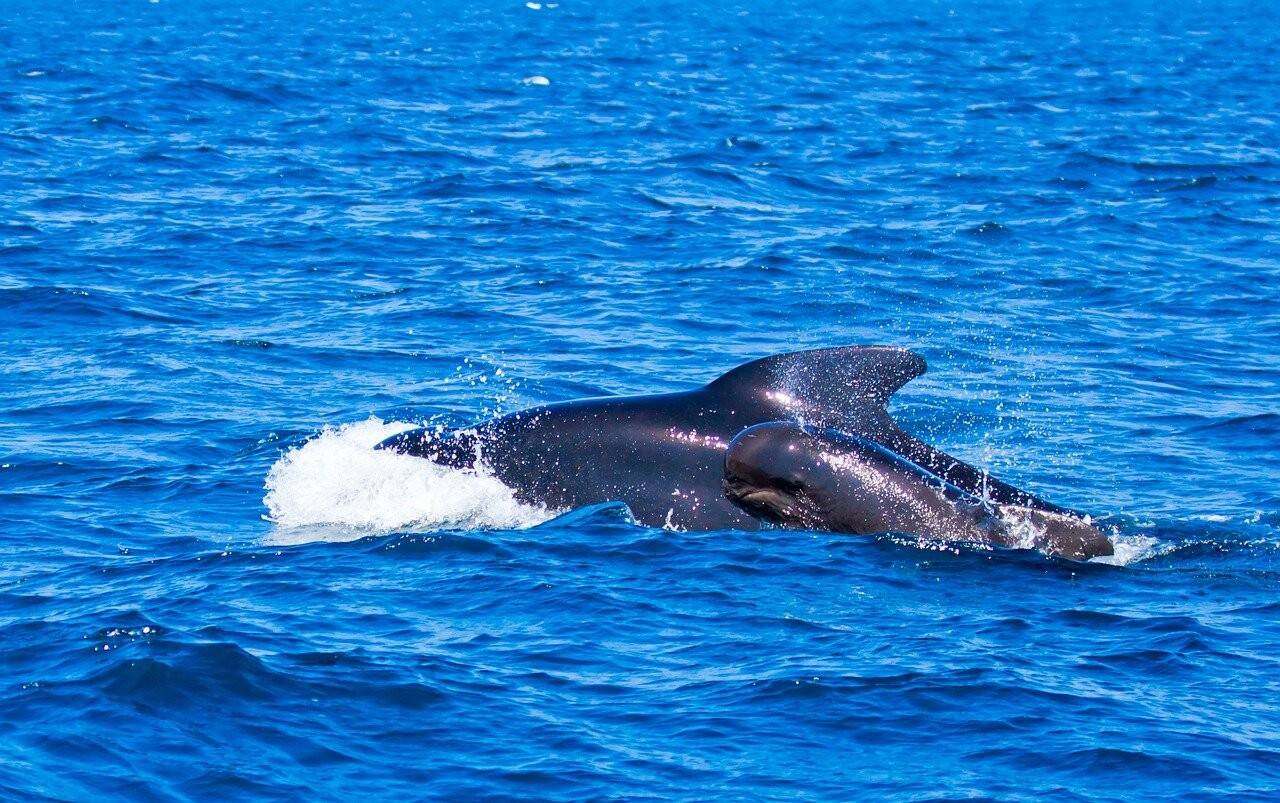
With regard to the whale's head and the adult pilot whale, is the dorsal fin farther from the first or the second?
the whale's head

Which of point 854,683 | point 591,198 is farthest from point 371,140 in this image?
point 854,683

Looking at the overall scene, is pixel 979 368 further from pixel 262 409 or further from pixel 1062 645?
pixel 1062 645

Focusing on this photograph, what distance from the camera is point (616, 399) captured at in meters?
15.2

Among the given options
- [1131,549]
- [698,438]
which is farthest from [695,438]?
[1131,549]

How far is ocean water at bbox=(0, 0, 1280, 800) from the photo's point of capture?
10.5 m

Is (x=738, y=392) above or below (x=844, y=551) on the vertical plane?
above

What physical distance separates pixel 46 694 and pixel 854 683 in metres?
4.78

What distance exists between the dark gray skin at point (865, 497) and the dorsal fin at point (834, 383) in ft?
1.80

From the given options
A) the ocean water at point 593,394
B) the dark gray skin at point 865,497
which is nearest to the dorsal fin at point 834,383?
the dark gray skin at point 865,497

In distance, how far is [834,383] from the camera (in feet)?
47.2

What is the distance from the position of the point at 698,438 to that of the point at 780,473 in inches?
45.7

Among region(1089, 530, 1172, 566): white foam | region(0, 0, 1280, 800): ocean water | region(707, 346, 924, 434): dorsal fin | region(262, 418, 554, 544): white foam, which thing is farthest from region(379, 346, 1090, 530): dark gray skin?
region(1089, 530, 1172, 566): white foam

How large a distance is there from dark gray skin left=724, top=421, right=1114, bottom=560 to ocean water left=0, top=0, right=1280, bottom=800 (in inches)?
10.8

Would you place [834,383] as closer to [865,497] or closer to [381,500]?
[865,497]
